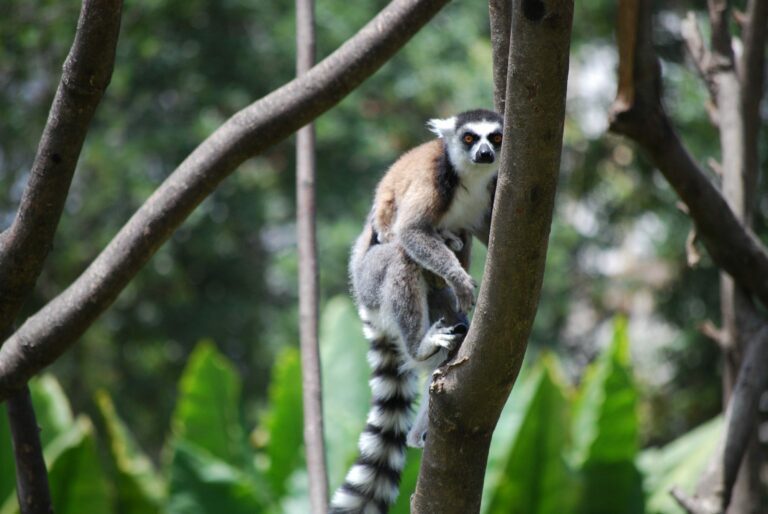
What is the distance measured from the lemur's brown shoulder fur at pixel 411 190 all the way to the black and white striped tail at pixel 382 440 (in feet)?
1.34

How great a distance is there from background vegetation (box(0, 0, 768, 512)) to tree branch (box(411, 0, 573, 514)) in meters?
3.94

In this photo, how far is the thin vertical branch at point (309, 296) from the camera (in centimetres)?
293

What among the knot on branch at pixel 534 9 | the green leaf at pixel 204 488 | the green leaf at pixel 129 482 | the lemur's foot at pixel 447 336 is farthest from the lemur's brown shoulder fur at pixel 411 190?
the green leaf at pixel 129 482

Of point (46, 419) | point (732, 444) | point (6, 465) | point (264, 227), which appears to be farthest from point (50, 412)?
point (732, 444)

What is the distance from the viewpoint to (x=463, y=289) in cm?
268

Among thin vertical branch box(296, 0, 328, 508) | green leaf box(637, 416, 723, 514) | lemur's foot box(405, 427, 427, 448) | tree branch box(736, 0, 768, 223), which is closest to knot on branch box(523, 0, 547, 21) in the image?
lemur's foot box(405, 427, 427, 448)

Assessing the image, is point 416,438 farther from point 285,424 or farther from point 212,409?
point 212,409

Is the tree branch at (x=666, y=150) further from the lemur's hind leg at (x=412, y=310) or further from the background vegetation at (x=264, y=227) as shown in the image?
the background vegetation at (x=264, y=227)

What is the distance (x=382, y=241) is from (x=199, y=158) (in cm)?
73

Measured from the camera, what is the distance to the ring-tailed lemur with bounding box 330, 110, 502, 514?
2676 mm

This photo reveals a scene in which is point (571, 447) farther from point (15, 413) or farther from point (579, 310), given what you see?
point (579, 310)

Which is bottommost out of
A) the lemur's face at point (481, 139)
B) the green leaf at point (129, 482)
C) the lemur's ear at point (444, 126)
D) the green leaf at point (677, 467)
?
the green leaf at point (677, 467)

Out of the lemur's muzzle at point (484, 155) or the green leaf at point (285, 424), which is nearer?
the lemur's muzzle at point (484, 155)

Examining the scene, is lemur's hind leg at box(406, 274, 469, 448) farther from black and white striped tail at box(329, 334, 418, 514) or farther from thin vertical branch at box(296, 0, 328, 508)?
thin vertical branch at box(296, 0, 328, 508)
